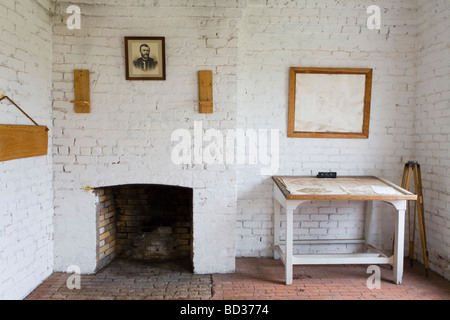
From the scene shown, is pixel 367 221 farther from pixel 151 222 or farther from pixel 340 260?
pixel 151 222

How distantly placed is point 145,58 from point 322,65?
2175 mm

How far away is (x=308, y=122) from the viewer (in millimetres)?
4078

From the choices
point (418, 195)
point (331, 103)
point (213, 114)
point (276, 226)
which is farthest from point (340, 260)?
point (213, 114)

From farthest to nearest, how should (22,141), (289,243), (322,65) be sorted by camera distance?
(322,65) → (289,243) → (22,141)

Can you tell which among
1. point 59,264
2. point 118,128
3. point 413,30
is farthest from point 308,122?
point 59,264

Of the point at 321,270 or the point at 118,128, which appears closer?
the point at 118,128

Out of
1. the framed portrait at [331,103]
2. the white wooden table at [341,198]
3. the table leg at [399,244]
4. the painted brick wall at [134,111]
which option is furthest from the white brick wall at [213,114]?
the table leg at [399,244]

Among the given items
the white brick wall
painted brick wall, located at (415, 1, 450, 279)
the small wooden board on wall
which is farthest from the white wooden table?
the small wooden board on wall

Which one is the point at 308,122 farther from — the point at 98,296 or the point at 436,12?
the point at 98,296

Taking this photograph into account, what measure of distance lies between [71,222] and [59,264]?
→ 0.50 metres

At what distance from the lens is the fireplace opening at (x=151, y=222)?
13.6 feet

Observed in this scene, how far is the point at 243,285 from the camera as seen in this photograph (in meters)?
3.40

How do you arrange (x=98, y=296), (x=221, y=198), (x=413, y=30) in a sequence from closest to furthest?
(x=98, y=296) < (x=221, y=198) < (x=413, y=30)

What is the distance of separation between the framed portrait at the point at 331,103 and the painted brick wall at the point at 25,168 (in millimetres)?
2841
